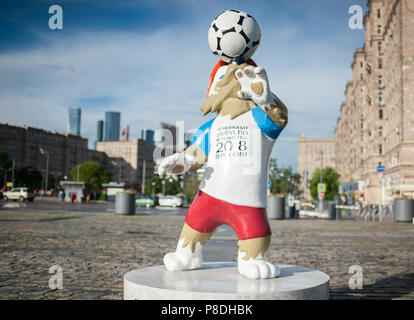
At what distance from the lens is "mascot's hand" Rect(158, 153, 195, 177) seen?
12.8 ft

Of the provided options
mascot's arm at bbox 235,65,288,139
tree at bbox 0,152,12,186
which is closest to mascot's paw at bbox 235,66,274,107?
mascot's arm at bbox 235,65,288,139

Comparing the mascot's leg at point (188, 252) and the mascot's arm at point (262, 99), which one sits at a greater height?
the mascot's arm at point (262, 99)

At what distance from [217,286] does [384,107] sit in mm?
50602

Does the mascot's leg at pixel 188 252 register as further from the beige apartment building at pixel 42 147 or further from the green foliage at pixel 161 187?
the beige apartment building at pixel 42 147

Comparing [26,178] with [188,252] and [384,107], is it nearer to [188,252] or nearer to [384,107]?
[384,107]

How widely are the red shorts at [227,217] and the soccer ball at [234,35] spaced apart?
4.52 ft

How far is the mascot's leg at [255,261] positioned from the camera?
11.3 ft

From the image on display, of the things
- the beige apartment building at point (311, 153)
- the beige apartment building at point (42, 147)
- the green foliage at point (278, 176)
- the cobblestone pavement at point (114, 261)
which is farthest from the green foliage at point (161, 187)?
the cobblestone pavement at point (114, 261)

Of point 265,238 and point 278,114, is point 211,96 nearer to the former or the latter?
point 278,114

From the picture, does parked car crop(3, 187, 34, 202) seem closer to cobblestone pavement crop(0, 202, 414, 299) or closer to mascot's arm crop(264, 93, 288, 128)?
cobblestone pavement crop(0, 202, 414, 299)

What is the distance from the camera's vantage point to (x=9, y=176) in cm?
7769

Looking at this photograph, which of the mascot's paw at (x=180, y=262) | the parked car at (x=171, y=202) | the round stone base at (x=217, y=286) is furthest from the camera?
the parked car at (x=171, y=202)
